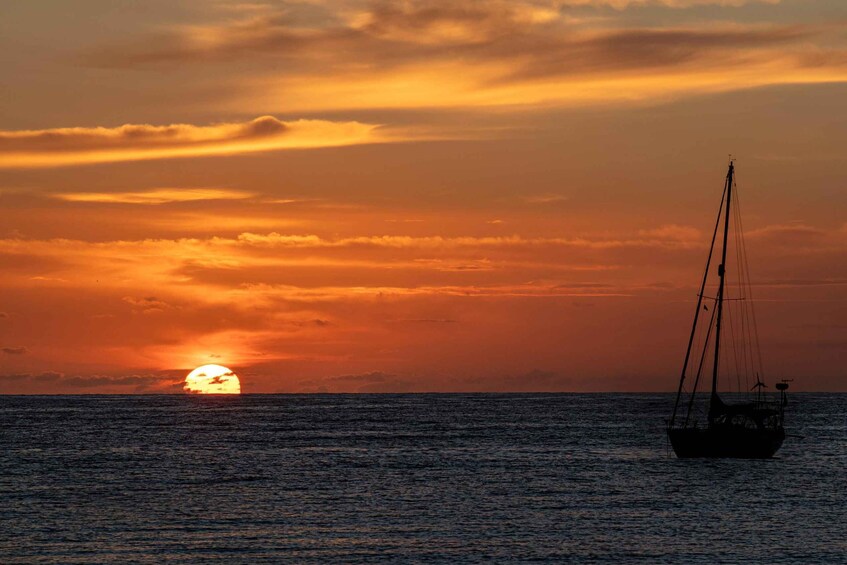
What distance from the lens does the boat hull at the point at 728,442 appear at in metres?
106

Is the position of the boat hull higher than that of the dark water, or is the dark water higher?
the boat hull

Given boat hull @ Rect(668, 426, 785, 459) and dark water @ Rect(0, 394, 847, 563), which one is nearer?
dark water @ Rect(0, 394, 847, 563)

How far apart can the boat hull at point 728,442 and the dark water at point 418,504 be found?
1.49m

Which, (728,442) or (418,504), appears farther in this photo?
(728,442)

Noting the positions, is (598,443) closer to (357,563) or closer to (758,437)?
(758,437)

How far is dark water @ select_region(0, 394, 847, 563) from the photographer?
6147 cm

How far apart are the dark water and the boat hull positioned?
1494 millimetres

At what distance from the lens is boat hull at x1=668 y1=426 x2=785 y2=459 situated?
106m

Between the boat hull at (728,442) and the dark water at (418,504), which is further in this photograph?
the boat hull at (728,442)

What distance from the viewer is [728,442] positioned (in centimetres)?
10556

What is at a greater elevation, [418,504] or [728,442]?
[728,442]

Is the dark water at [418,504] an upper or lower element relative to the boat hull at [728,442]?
lower

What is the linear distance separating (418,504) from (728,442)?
37437mm

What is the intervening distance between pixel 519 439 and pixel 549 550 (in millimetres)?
97152
